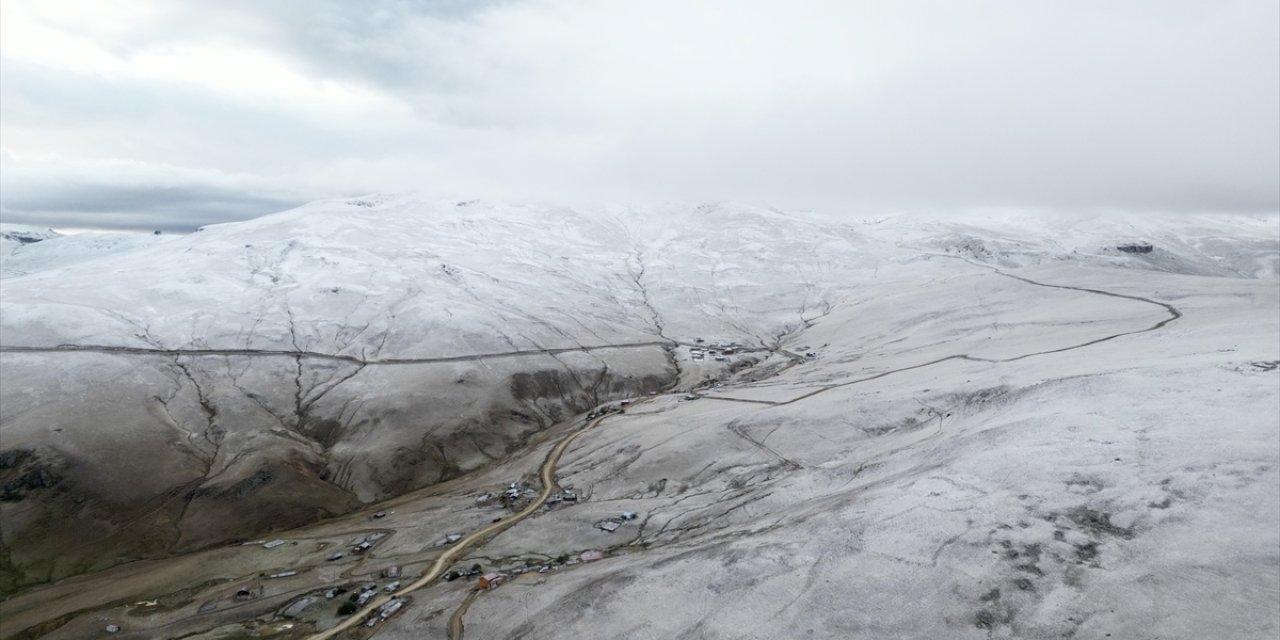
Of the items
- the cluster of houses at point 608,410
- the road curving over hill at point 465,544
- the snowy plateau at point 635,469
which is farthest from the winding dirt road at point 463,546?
the cluster of houses at point 608,410

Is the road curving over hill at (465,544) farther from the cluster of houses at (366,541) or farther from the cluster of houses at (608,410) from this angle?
the cluster of houses at (608,410)

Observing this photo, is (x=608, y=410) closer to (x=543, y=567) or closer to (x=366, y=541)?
(x=366, y=541)

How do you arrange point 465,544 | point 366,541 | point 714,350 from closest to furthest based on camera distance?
point 465,544, point 366,541, point 714,350

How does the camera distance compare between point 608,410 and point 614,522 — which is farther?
point 608,410

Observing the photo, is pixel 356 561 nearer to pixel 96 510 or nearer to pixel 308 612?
pixel 308 612

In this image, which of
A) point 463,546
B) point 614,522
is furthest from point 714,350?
point 463,546

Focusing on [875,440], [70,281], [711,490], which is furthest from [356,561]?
[70,281]

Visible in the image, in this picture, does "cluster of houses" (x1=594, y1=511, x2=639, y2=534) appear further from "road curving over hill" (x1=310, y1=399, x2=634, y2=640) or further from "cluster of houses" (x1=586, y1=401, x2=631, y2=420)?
"cluster of houses" (x1=586, y1=401, x2=631, y2=420)

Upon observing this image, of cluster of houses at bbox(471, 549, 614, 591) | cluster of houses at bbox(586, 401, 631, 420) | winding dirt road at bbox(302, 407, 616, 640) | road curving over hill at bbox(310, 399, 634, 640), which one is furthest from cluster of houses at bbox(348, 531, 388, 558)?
cluster of houses at bbox(586, 401, 631, 420)
